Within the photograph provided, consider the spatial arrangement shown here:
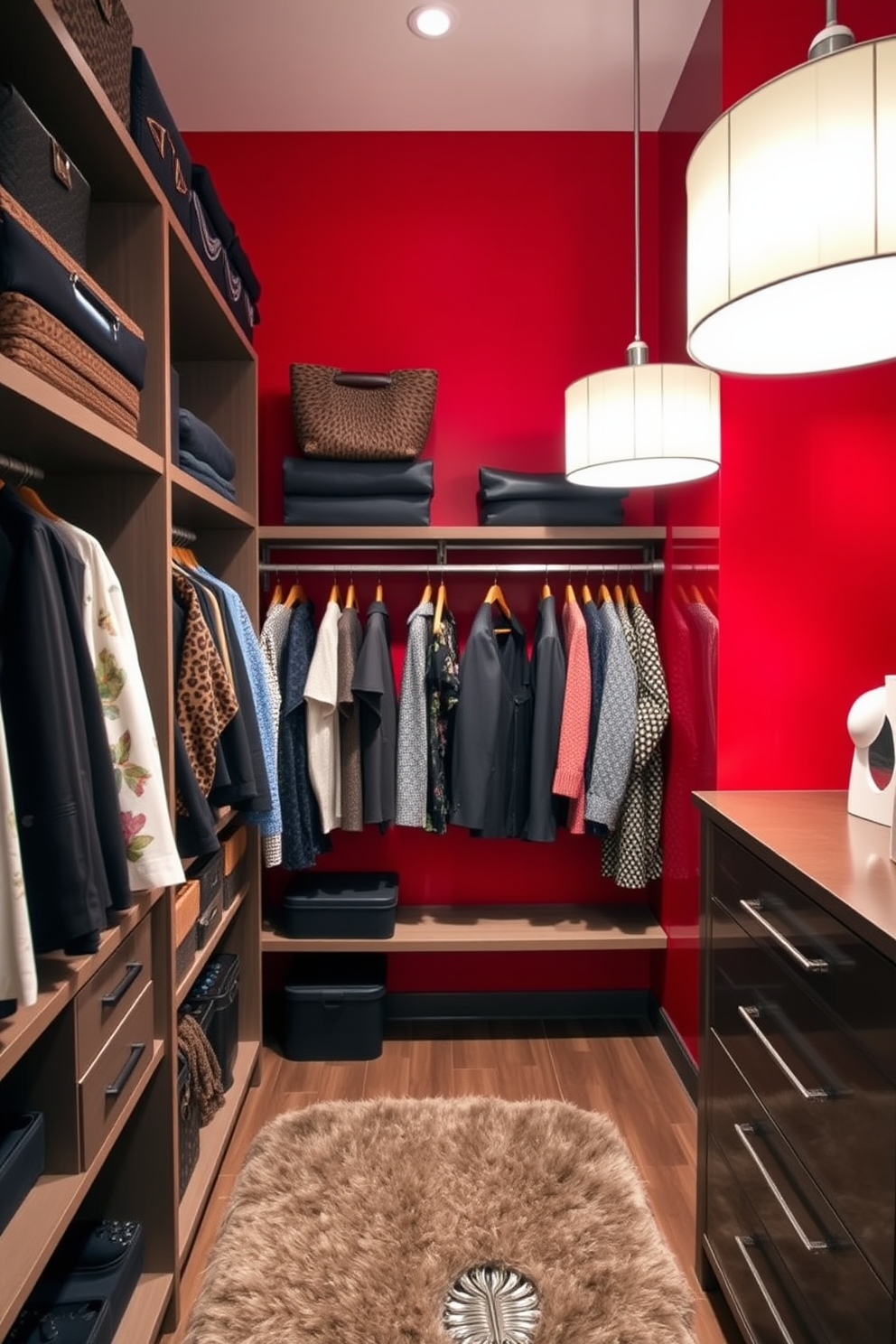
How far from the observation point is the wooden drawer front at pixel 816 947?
3.65 feet

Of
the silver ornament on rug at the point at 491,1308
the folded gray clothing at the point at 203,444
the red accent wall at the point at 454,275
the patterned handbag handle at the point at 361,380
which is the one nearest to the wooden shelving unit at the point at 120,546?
the folded gray clothing at the point at 203,444

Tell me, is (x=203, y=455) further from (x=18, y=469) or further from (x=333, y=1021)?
(x=333, y=1021)

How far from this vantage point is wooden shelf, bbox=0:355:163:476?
44.1 inches

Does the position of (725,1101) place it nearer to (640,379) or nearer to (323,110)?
(640,379)

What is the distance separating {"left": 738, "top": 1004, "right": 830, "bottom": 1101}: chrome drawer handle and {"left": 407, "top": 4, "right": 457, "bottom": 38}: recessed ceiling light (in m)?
2.62

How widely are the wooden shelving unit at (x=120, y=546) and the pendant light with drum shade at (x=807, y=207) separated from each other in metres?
0.92

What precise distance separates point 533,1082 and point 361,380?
2253 mm

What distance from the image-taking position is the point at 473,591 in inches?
118

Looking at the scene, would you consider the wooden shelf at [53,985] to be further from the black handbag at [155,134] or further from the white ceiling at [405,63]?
the white ceiling at [405,63]

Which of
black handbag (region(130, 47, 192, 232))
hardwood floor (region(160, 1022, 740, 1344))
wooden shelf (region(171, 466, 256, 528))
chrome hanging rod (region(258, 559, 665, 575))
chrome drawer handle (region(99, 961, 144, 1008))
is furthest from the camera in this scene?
chrome hanging rod (region(258, 559, 665, 575))

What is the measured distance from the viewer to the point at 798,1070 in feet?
4.42

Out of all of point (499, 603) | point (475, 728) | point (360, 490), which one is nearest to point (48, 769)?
point (475, 728)

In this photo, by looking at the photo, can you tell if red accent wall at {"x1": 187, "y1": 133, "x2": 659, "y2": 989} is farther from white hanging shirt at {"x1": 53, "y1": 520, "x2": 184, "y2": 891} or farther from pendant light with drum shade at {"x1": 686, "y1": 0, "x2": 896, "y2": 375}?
pendant light with drum shade at {"x1": 686, "y1": 0, "x2": 896, "y2": 375}

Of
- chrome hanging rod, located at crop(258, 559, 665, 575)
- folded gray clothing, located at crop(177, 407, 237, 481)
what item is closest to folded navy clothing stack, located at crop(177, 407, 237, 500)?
folded gray clothing, located at crop(177, 407, 237, 481)
